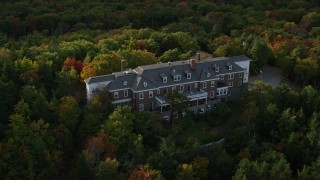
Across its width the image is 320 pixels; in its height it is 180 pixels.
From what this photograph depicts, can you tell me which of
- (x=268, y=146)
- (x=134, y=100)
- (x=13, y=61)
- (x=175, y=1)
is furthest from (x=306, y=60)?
(x=175, y=1)

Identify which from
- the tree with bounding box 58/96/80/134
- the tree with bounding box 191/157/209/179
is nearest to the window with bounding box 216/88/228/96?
the tree with bounding box 191/157/209/179

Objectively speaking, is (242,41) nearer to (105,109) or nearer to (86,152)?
(105,109)

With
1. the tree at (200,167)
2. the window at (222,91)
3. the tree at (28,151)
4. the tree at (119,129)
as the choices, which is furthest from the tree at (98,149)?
the window at (222,91)

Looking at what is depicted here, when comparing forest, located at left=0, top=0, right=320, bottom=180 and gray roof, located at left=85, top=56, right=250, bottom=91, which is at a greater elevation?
gray roof, located at left=85, top=56, right=250, bottom=91

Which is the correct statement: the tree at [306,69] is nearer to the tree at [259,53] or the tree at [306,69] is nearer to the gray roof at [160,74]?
the tree at [259,53]

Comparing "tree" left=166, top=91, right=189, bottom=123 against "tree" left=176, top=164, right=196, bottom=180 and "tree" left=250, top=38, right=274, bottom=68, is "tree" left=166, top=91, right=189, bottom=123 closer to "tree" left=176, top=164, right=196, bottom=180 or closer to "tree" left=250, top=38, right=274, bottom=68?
"tree" left=176, top=164, right=196, bottom=180
